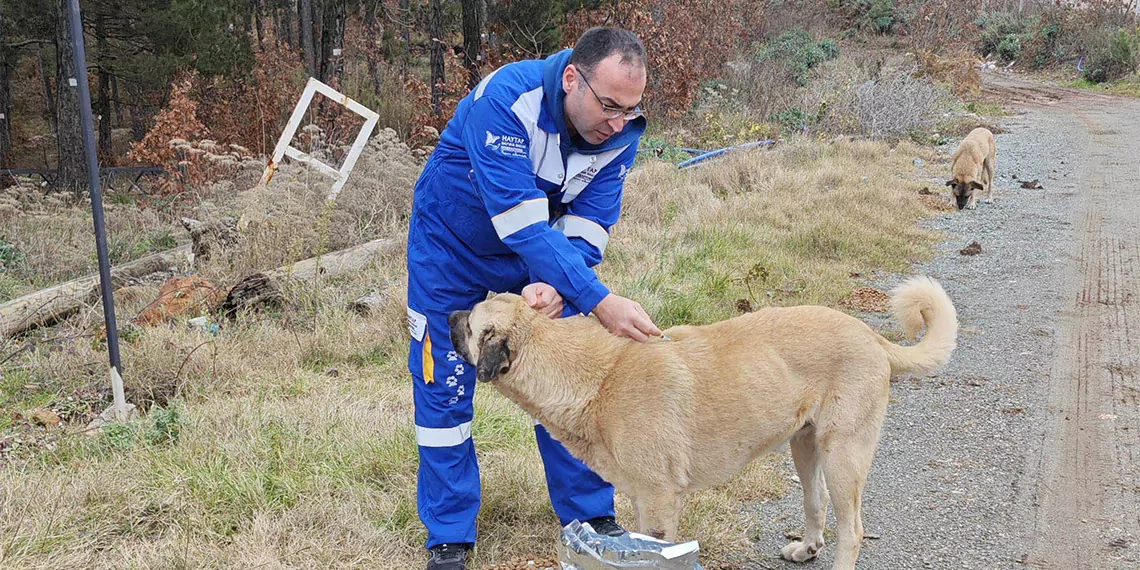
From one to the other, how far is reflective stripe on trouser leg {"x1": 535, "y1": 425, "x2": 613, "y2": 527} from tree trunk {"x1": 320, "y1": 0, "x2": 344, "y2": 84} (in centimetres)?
1250

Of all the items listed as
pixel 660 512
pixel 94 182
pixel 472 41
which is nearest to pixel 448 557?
pixel 660 512

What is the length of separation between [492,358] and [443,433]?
2.32ft

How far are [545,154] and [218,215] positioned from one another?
234 inches

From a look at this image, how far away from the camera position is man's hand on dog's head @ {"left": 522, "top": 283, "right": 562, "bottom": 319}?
3062mm

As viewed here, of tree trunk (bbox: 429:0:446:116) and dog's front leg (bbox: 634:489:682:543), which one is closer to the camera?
A: dog's front leg (bbox: 634:489:682:543)

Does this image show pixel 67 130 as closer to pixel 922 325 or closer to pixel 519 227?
pixel 519 227

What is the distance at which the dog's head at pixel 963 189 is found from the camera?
10484mm

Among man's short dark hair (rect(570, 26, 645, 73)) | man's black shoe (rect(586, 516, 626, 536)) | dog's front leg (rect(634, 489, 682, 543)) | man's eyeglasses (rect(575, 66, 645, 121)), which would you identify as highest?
man's short dark hair (rect(570, 26, 645, 73))

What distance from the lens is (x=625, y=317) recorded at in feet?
9.57

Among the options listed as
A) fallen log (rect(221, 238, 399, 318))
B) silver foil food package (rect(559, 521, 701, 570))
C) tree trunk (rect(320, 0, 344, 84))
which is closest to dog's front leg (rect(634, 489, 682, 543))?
silver foil food package (rect(559, 521, 701, 570))

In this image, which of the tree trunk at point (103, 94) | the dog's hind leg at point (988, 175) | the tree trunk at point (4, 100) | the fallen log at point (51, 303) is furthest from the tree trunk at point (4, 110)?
the dog's hind leg at point (988, 175)

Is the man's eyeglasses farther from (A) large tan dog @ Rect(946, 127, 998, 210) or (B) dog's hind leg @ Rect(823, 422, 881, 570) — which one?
(A) large tan dog @ Rect(946, 127, 998, 210)

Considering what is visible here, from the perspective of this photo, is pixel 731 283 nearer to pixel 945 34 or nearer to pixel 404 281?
pixel 404 281

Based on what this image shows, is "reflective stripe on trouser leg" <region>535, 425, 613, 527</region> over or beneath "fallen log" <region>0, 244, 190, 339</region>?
over
